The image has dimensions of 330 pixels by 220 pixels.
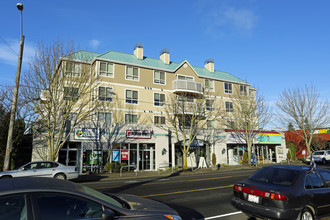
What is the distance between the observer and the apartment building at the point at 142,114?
23984 mm

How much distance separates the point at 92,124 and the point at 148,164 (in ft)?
25.4

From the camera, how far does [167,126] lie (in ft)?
94.9

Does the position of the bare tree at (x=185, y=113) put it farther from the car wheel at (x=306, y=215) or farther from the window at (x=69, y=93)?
the car wheel at (x=306, y=215)

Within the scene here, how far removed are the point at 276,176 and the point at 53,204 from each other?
18.1 ft

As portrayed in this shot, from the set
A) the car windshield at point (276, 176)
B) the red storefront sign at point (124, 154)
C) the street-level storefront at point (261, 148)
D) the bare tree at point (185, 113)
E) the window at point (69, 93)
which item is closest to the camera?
the car windshield at point (276, 176)

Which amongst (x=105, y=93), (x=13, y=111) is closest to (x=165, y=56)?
(x=105, y=93)

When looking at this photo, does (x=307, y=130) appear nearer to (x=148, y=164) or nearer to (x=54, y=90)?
(x=148, y=164)

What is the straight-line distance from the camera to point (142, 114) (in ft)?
95.9

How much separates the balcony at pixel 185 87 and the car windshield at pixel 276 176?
24.9 meters

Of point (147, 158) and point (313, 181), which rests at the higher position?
point (313, 181)

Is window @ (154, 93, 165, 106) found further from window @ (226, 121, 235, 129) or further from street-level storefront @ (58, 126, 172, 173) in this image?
window @ (226, 121, 235, 129)

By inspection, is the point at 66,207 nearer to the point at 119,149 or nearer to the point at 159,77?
the point at 119,149

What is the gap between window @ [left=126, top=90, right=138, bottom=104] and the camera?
94.1 ft

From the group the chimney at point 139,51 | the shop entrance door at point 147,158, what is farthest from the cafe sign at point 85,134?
the chimney at point 139,51
